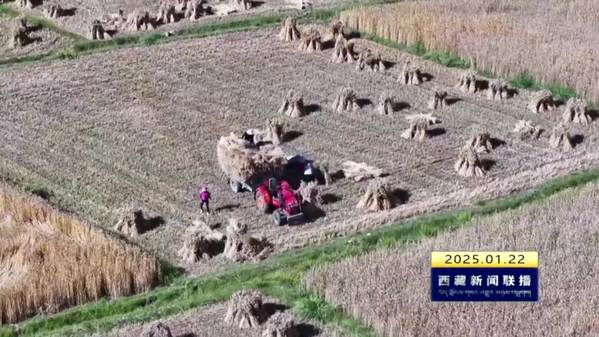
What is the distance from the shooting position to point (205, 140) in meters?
20.6

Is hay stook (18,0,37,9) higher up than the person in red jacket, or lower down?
higher up

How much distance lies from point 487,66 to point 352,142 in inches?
200

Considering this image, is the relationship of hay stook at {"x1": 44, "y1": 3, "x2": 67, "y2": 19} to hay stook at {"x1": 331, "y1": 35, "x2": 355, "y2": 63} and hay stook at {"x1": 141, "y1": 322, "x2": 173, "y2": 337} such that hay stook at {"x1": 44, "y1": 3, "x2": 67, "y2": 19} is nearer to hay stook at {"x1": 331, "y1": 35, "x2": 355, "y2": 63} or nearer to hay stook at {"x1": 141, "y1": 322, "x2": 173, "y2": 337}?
hay stook at {"x1": 331, "y1": 35, "x2": 355, "y2": 63}

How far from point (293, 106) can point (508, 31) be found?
6.85 metres

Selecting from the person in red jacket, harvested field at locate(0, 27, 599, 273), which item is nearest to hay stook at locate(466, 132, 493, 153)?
harvested field at locate(0, 27, 599, 273)

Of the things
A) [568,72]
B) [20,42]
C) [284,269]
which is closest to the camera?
[284,269]

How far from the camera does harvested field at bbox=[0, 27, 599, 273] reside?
17953mm

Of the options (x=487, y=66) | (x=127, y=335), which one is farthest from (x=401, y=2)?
(x=127, y=335)

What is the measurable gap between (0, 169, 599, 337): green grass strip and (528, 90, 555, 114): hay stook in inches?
187

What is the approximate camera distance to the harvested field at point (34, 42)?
25.8m

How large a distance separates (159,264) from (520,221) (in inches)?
221

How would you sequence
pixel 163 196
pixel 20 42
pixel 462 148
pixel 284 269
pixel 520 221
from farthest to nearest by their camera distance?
pixel 20 42
pixel 462 148
pixel 163 196
pixel 520 221
pixel 284 269

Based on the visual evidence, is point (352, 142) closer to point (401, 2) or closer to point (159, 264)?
point (159, 264)

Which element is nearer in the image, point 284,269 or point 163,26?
point 284,269
